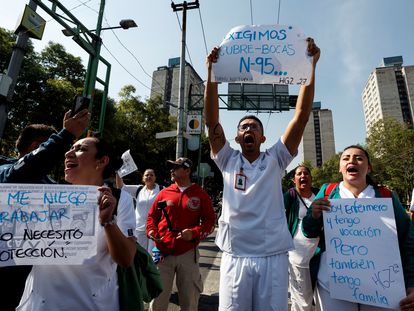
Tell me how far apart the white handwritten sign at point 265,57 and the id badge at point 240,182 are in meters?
0.86

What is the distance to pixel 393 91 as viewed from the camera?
291ft

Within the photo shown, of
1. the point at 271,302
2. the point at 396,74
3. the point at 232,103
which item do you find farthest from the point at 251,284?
the point at 396,74

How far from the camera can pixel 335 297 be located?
6.15ft

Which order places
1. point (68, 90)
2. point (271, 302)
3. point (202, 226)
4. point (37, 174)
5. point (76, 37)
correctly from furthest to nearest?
point (68, 90), point (76, 37), point (202, 226), point (37, 174), point (271, 302)

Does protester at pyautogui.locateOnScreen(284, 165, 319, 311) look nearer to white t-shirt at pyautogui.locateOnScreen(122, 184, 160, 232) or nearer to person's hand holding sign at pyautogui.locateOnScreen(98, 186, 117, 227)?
person's hand holding sign at pyautogui.locateOnScreen(98, 186, 117, 227)

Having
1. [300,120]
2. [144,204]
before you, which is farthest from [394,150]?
[300,120]

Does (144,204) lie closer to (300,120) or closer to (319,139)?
(300,120)

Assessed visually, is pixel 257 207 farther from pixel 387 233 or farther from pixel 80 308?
pixel 80 308

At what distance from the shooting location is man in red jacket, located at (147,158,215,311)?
3.24 meters

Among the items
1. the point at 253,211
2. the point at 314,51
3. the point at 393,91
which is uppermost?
the point at 393,91

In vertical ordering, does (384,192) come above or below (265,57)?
below

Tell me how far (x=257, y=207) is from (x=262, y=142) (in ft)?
2.02

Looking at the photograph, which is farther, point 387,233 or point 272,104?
point 272,104

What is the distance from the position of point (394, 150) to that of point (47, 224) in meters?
37.6
